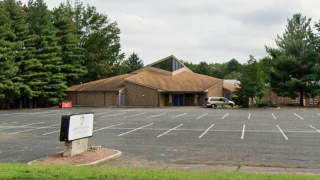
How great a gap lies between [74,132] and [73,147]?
1.69 feet

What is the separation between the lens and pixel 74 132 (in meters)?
11.9

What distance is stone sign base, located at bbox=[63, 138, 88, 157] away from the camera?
11.8 metres

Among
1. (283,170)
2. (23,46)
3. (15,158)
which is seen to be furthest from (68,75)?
(283,170)

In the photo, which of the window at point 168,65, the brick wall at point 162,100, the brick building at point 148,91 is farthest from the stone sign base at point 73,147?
the window at point 168,65

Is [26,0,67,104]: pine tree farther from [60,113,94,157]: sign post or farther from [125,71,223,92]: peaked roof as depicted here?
[60,113,94,157]: sign post

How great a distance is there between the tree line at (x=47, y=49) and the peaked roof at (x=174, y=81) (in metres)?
11.3

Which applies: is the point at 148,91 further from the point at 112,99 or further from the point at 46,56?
the point at 46,56

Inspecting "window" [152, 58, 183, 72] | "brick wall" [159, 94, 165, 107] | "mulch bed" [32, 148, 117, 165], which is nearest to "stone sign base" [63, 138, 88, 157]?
"mulch bed" [32, 148, 117, 165]

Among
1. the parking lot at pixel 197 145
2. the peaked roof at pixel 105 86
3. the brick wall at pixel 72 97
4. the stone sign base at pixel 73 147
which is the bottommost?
the parking lot at pixel 197 145

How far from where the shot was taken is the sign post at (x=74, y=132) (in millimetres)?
11656

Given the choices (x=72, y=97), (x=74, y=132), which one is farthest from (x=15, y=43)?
(x=74, y=132)

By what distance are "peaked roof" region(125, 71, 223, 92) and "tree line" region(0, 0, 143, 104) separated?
11.3 m

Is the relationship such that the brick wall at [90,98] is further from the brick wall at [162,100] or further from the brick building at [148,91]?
the brick wall at [162,100]

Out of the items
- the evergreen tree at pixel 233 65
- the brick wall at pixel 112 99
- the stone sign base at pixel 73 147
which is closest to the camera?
the stone sign base at pixel 73 147
